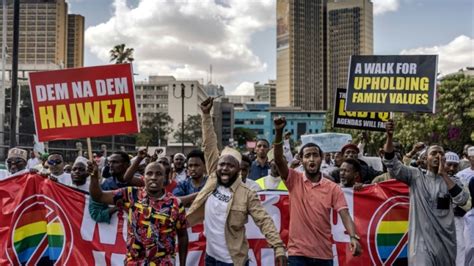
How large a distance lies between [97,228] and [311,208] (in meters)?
2.51

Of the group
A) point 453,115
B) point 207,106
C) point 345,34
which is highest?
point 345,34

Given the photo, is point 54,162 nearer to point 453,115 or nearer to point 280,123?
point 280,123

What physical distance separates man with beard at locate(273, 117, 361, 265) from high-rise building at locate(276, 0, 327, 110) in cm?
16660

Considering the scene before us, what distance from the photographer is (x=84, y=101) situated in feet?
21.3

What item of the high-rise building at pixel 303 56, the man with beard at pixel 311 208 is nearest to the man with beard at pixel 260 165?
the man with beard at pixel 311 208

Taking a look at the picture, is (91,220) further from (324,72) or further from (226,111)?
(324,72)

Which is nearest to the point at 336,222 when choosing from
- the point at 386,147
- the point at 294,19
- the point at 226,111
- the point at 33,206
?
the point at 386,147

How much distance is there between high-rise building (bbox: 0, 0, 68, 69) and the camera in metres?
121

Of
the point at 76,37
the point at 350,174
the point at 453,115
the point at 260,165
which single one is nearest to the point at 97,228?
the point at 350,174

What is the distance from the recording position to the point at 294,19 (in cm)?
17138

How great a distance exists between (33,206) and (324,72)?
172m

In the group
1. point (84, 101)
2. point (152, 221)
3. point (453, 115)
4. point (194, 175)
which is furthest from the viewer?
point (453, 115)

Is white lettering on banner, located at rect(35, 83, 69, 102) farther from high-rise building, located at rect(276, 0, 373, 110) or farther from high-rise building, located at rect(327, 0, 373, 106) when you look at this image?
high-rise building, located at rect(276, 0, 373, 110)

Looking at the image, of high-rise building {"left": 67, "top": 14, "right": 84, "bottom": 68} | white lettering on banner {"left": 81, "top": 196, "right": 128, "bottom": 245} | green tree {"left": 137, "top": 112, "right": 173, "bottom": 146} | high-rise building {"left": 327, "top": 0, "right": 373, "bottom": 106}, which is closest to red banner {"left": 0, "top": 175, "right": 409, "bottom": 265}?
white lettering on banner {"left": 81, "top": 196, "right": 128, "bottom": 245}
